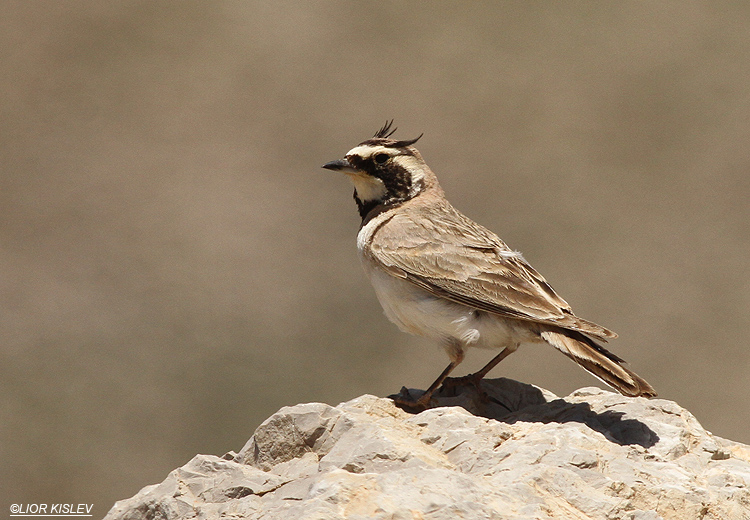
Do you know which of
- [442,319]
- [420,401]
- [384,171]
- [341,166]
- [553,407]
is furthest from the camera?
[384,171]

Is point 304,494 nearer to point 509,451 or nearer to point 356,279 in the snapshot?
point 509,451

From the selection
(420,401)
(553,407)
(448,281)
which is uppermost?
(448,281)

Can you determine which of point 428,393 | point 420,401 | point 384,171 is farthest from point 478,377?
point 384,171

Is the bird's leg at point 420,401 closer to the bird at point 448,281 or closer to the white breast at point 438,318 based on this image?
the bird at point 448,281

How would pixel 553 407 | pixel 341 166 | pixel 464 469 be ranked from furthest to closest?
pixel 341 166, pixel 553 407, pixel 464 469

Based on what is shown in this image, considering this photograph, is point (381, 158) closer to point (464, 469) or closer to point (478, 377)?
point (478, 377)

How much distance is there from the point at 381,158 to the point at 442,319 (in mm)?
1553

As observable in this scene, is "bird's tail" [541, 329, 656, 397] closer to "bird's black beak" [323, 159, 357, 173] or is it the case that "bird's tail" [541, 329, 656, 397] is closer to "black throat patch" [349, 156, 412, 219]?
"black throat patch" [349, 156, 412, 219]

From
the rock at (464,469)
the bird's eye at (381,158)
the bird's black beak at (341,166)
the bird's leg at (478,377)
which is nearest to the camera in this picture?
the rock at (464,469)

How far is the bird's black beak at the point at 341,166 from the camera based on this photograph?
286 inches

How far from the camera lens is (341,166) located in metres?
7.30

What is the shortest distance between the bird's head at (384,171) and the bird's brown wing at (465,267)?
10.4 inches

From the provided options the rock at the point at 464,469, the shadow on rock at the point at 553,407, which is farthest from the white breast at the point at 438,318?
the rock at the point at 464,469

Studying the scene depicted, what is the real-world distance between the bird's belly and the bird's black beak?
3.06 ft
